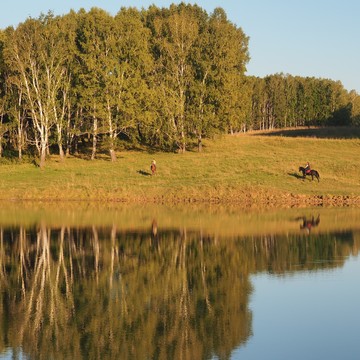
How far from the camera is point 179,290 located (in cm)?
2352

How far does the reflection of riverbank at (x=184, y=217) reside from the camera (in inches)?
1598

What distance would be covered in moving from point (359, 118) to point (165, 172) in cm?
9649

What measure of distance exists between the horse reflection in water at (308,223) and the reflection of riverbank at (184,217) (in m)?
0.43

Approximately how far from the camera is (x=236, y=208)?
5284 centimetres

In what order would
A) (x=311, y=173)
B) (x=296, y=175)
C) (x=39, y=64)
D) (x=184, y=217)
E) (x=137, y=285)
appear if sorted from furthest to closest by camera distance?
1. (x=39, y=64)
2. (x=296, y=175)
3. (x=311, y=173)
4. (x=184, y=217)
5. (x=137, y=285)

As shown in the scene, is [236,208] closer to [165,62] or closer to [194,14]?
[165,62]

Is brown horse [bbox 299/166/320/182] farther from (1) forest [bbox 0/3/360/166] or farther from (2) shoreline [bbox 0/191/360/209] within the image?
(1) forest [bbox 0/3/360/166]

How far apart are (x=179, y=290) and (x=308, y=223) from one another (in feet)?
70.0

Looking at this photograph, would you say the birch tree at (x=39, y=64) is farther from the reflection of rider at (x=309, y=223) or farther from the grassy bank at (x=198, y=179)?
the reflection of rider at (x=309, y=223)

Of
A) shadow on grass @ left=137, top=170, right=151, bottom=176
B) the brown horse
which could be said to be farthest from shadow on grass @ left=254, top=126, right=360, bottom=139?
shadow on grass @ left=137, top=170, right=151, bottom=176

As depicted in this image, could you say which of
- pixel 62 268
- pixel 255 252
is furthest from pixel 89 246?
pixel 255 252

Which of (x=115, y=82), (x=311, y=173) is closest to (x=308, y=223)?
(x=311, y=173)

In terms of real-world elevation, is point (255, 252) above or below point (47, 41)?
below

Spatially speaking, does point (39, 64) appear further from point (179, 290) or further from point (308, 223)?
point (179, 290)
